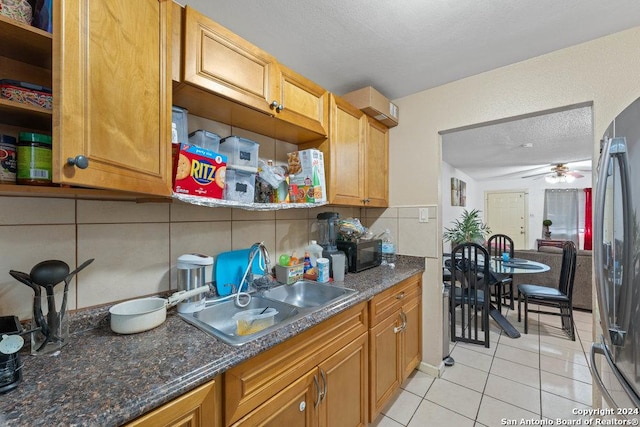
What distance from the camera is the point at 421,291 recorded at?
206cm

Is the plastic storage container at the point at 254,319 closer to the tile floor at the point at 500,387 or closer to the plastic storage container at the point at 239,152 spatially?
→ the plastic storage container at the point at 239,152

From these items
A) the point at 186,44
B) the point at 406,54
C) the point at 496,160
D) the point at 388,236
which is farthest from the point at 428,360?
the point at 496,160

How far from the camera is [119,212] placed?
1091mm

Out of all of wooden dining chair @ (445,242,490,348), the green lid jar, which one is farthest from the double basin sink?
wooden dining chair @ (445,242,490,348)

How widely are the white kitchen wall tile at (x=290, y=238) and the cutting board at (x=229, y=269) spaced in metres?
0.25

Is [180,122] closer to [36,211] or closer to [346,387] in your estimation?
[36,211]

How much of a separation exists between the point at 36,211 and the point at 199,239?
1.91ft

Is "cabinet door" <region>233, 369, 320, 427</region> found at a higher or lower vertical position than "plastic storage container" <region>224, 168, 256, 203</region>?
lower

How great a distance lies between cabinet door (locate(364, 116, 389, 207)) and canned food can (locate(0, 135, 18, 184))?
171cm

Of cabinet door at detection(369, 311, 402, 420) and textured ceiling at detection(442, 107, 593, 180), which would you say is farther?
textured ceiling at detection(442, 107, 593, 180)

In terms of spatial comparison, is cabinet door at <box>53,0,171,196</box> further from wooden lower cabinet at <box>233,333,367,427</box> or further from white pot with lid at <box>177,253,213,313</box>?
wooden lower cabinet at <box>233,333,367,427</box>

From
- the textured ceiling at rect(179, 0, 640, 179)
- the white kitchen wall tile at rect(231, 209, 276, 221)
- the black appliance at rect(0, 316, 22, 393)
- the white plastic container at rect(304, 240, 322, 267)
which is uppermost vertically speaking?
the textured ceiling at rect(179, 0, 640, 179)

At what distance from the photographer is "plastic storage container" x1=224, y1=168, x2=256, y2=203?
4.09 feet

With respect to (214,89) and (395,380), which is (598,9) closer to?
(214,89)
